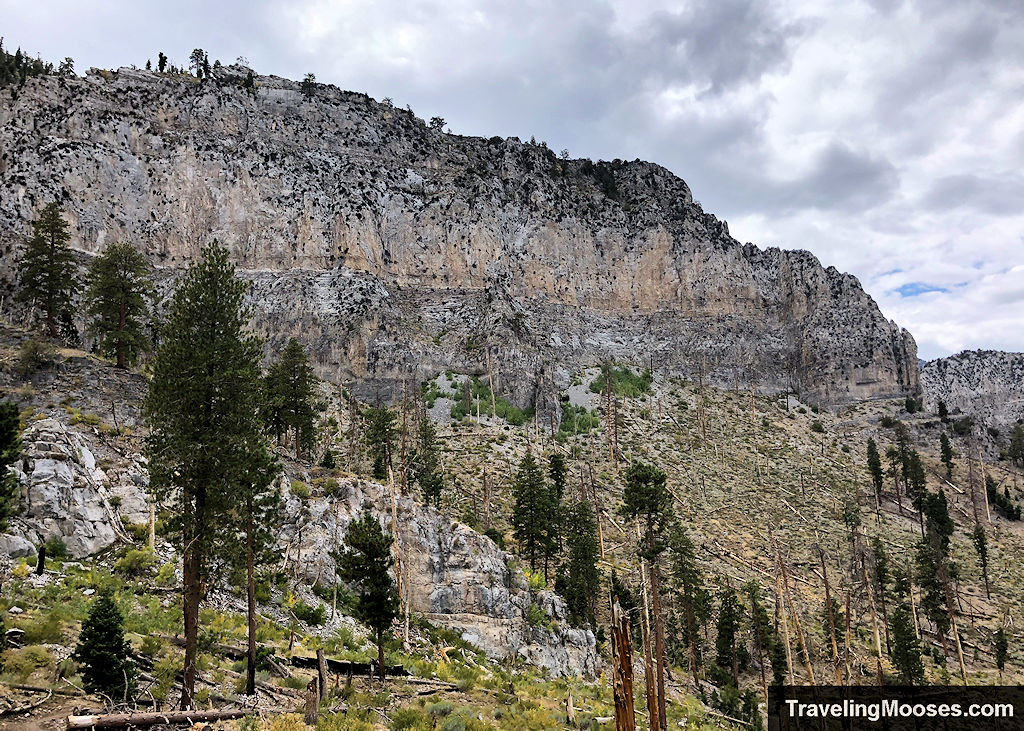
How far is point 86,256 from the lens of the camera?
68812mm

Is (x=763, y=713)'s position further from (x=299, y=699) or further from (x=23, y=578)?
(x=23, y=578)

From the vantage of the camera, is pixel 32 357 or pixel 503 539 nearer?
pixel 32 357

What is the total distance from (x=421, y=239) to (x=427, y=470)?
57246 mm

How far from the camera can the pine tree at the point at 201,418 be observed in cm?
1586

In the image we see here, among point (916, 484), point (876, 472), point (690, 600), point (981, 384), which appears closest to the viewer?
point (690, 600)

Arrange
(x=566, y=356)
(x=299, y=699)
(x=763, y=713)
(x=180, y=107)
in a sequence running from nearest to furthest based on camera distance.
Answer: (x=299, y=699), (x=763, y=713), (x=180, y=107), (x=566, y=356)

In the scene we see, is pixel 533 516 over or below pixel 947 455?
below

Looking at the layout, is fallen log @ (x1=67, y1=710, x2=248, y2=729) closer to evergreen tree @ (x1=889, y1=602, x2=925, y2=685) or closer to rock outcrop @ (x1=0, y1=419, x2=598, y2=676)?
rock outcrop @ (x1=0, y1=419, x2=598, y2=676)

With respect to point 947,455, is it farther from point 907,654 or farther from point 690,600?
point 690,600

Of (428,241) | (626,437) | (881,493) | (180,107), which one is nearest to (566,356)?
(626,437)

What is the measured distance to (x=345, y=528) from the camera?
36156 mm

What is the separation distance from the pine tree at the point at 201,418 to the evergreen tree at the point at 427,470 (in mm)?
28639

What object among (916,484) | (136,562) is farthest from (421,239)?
(916,484)

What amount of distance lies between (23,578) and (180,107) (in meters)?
90.8
